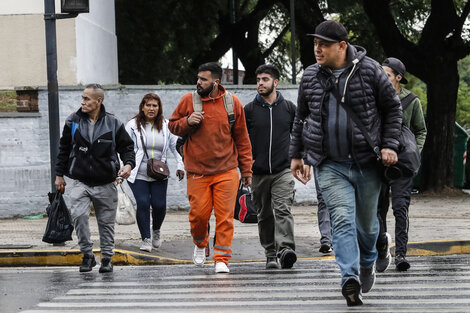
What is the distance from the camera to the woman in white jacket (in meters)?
10.5

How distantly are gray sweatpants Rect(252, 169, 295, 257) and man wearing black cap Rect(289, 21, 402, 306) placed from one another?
7.44ft

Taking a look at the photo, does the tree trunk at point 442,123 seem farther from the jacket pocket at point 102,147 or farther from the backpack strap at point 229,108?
the jacket pocket at point 102,147

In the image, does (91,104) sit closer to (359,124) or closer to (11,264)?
(11,264)

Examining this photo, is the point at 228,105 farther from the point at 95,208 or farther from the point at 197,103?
the point at 95,208

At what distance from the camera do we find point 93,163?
8.76 meters

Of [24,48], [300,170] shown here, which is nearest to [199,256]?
[300,170]

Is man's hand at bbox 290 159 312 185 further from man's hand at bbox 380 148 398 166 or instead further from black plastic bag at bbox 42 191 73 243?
black plastic bag at bbox 42 191 73 243

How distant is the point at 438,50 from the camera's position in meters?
18.9

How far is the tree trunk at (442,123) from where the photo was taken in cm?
1895

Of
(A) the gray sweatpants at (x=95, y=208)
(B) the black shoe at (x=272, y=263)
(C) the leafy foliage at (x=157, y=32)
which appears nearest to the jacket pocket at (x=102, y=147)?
(A) the gray sweatpants at (x=95, y=208)

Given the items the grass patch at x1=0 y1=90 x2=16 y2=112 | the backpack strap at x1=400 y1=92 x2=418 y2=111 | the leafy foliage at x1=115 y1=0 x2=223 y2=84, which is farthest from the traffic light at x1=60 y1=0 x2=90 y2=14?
the leafy foliage at x1=115 y1=0 x2=223 y2=84

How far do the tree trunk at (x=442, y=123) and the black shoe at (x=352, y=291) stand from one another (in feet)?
42.5

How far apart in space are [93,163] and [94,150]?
0.41ft

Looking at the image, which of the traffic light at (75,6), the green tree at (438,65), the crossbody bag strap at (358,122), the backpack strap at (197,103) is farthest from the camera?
the green tree at (438,65)
